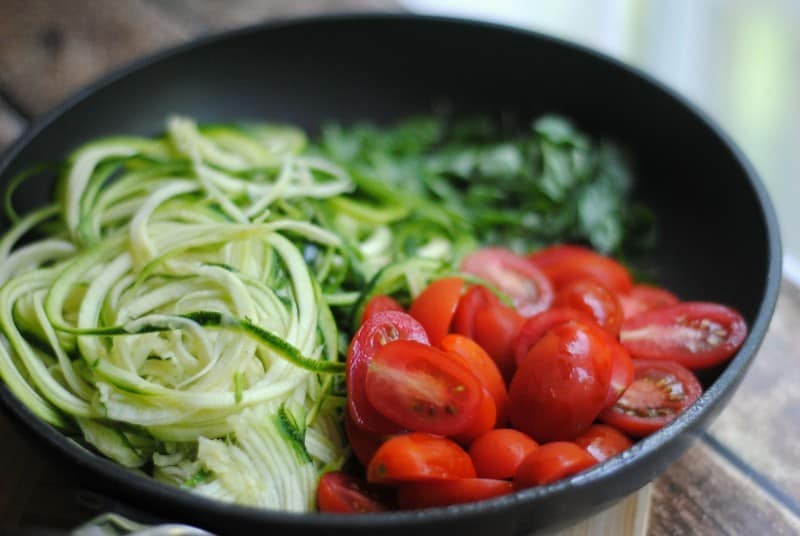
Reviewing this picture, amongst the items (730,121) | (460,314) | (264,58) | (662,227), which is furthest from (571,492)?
(730,121)

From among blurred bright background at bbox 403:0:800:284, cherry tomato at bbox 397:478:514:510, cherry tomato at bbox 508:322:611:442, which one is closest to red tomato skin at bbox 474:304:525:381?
cherry tomato at bbox 508:322:611:442

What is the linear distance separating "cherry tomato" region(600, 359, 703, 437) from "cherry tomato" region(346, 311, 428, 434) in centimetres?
42

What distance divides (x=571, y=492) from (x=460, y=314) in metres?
0.54

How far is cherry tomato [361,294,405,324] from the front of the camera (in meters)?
1.81

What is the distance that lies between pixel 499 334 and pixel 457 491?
403 millimetres

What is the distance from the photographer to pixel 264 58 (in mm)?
2648

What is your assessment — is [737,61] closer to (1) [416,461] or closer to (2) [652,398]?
(2) [652,398]

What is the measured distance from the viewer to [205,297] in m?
1.78

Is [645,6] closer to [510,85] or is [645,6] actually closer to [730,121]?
[730,121]

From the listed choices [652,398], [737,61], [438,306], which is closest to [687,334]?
[652,398]

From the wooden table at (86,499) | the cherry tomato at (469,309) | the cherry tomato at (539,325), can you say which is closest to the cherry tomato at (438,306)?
the cherry tomato at (469,309)

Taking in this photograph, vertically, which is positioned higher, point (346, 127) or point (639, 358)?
point (346, 127)

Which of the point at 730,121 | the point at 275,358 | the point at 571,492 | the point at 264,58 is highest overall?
the point at 264,58

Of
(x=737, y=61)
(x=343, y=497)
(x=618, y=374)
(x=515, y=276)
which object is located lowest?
(x=343, y=497)
